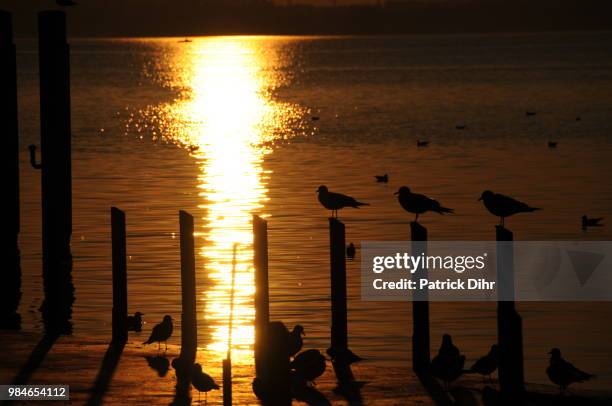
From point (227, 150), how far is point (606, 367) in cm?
4452

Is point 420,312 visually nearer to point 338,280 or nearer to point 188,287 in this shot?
point 338,280

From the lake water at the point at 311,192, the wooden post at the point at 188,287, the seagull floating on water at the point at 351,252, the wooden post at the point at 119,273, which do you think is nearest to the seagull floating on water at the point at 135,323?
the lake water at the point at 311,192

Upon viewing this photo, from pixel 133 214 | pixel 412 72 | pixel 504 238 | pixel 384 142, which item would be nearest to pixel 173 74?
pixel 412 72

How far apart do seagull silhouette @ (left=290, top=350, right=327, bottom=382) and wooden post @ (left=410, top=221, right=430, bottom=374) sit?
1780 millimetres

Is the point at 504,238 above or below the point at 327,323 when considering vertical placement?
above

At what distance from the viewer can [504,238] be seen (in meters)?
14.6

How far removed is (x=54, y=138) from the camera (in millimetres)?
25984

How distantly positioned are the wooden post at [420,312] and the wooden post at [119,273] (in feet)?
12.9

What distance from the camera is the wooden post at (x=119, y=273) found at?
18984 mm

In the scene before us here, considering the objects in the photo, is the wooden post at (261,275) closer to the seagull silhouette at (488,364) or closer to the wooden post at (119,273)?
the seagull silhouette at (488,364)

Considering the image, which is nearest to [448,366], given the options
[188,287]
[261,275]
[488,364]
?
[488,364]

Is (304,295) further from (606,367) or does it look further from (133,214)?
(133,214)

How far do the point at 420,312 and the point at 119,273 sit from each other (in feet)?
13.9

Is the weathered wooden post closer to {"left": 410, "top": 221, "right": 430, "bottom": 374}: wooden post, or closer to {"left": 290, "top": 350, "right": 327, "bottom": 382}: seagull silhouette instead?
{"left": 410, "top": 221, "right": 430, "bottom": 374}: wooden post
